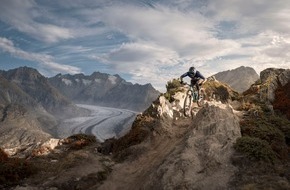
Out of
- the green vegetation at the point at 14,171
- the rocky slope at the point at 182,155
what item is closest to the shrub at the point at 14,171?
the green vegetation at the point at 14,171

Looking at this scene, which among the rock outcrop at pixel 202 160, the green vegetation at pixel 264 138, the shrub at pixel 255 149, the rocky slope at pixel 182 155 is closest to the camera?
the rock outcrop at pixel 202 160

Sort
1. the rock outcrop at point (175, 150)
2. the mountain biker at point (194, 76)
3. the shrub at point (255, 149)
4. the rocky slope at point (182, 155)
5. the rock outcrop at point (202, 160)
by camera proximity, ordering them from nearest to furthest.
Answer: the rock outcrop at point (202, 160) < the rocky slope at point (182, 155) < the rock outcrop at point (175, 150) < the shrub at point (255, 149) < the mountain biker at point (194, 76)

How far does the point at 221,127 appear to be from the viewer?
2292 cm

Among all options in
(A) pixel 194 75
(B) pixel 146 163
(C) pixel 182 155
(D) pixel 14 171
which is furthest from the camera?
(A) pixel 194 75

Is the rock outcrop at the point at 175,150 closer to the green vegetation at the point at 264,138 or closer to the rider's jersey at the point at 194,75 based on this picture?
the green vegetation at the point at 264,138

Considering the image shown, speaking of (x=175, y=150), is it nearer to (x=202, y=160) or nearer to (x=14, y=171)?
(x=202, y=160)

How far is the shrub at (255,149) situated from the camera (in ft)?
62.6

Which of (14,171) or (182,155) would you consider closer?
(182,155)

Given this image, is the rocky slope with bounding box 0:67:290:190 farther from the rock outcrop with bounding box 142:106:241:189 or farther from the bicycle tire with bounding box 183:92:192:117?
the bicycle tire with bounding box 183:92:192:117

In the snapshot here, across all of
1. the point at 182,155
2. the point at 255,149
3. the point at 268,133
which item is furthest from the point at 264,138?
the point at 182,155

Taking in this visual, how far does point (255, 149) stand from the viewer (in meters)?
19.3

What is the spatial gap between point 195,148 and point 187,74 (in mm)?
7399

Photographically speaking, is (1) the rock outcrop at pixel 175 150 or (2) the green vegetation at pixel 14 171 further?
(2) the green vegetation at pixel 14 171

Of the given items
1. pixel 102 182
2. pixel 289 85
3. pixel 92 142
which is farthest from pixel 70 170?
pixel 289 85
